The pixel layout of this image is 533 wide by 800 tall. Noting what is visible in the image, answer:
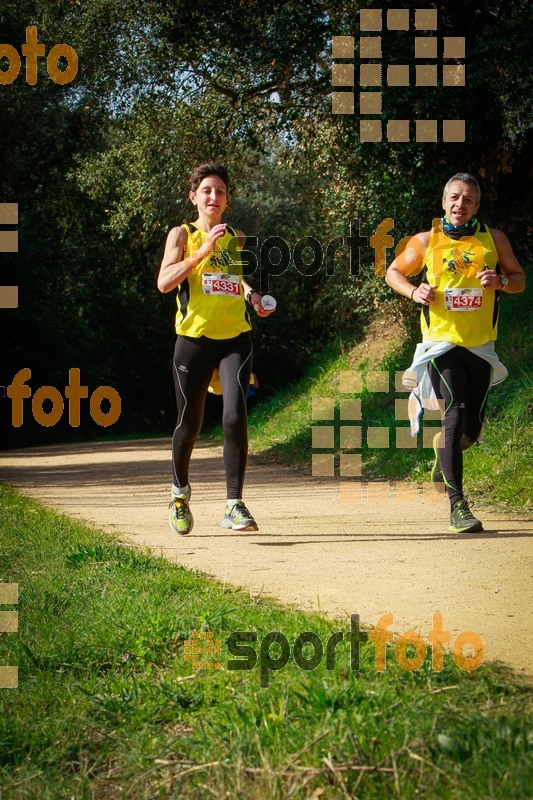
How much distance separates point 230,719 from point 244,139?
12.7 metres

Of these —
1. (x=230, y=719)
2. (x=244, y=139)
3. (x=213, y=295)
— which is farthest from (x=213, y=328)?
(x=244, y=139)

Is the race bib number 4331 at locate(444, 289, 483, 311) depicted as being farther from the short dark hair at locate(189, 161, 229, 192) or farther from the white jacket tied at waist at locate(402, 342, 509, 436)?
the short dark hair at locate(189, 161, 229, 192)

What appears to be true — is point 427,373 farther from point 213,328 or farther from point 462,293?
point 213,328

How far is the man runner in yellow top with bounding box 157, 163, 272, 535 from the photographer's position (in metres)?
6.41

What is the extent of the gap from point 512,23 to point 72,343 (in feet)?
59.4

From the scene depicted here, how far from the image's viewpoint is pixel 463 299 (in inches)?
252

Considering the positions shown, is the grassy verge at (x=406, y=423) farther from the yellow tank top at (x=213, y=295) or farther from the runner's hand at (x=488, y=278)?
the yellow tank top at (x=213, y=295)

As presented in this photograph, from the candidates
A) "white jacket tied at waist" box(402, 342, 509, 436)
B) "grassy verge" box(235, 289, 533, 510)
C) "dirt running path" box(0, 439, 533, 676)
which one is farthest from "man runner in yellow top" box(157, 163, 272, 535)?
"grassy verge" box(235, 289, 533, 510)

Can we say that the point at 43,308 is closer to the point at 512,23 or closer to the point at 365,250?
the point at 365,250

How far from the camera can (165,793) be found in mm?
2436

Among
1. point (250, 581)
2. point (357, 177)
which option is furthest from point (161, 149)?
point (250, 581)

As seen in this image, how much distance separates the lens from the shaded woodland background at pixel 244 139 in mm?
12266

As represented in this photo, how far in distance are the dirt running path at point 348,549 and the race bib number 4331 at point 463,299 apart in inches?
55.7

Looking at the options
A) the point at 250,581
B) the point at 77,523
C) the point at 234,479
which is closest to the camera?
the point at 250,581
